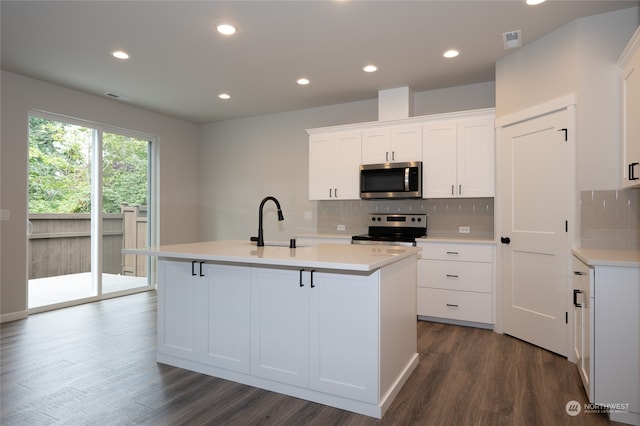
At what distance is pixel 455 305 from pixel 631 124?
86.3 inches

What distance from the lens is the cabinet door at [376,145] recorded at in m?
4.47

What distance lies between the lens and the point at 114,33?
3.16 meters

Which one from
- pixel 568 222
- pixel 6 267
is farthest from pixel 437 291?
pixel 6 267

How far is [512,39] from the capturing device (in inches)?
128

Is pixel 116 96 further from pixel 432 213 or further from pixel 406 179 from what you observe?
pixel 432 213

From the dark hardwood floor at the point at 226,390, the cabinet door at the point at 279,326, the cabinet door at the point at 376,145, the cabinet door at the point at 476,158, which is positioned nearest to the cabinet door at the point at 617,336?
the dark hardwood floor at the point at 226,390

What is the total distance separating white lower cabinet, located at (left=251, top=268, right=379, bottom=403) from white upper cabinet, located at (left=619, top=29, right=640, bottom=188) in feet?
6.40

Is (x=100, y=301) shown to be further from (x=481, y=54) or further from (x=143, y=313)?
(x=481, y=54)

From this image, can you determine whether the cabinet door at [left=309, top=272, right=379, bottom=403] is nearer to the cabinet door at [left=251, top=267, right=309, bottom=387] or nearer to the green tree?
the cabinet door at [left=251, top=267, right=309, bottom=387]

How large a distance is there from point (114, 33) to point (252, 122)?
2.92 metres

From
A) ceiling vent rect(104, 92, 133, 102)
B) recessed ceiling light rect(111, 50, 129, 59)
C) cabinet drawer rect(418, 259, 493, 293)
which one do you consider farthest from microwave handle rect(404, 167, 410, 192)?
ceiling vent rect(104, 92, 133, 102)

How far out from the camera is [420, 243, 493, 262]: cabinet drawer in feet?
12.4

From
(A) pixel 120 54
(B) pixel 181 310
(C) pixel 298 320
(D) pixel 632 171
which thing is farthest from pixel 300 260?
(A) pixel 120 54

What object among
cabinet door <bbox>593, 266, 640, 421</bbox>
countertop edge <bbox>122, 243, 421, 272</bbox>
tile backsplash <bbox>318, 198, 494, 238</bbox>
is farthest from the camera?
tile backsplash <bbox>318, 198, 494, 238</bbox>
